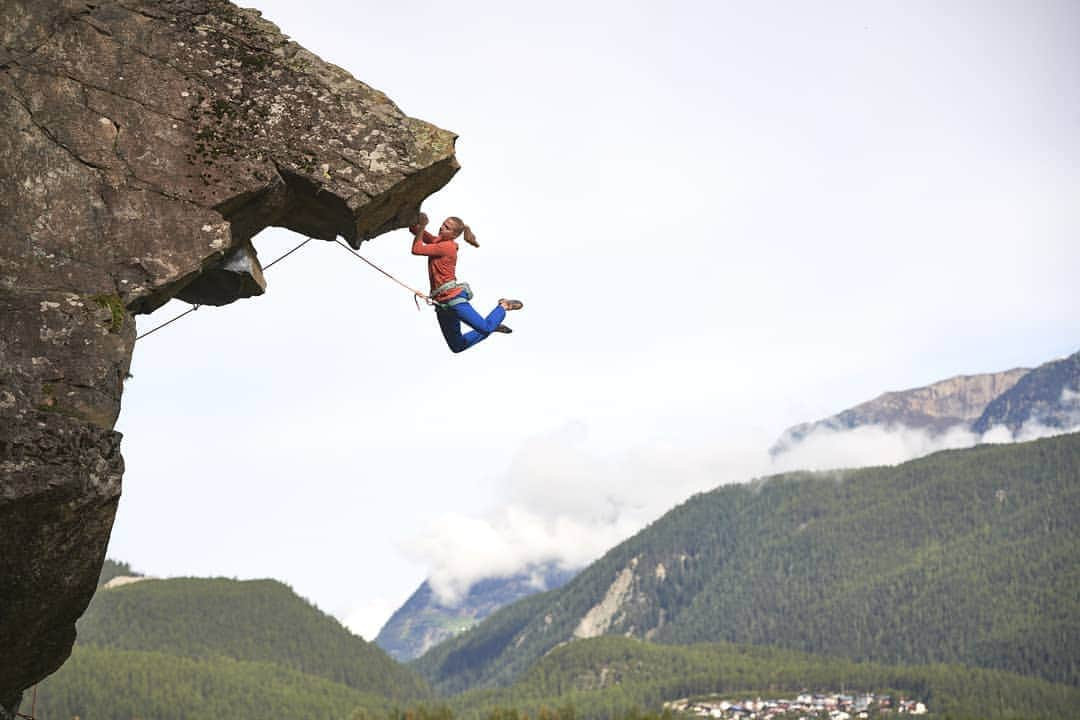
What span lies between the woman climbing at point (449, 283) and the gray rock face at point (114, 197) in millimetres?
1240

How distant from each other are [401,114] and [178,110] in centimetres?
315

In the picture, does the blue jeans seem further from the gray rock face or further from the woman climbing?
the gray rock face

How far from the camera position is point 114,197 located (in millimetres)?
14633

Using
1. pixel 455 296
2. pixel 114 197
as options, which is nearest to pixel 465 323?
pixel 455 296

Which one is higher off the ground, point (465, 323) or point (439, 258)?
point (439, 258)

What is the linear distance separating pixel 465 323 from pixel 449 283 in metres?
0.83

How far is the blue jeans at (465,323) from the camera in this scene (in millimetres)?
19250

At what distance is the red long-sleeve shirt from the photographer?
736 inches

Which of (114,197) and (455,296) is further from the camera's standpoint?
(455,296)

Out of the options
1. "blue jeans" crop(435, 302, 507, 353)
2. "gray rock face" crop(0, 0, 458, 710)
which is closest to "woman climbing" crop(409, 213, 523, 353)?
"blue jeans" crop(435, 302, 507, 353)

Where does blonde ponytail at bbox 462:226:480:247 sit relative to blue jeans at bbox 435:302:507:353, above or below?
above

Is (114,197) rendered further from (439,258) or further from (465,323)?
(465,323)

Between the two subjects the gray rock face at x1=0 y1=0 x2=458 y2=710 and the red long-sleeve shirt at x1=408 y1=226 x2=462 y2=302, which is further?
the red long-sleeve shirt at x1=408 y1=226 x2=462 y2=302

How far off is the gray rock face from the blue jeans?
7.61 feet
